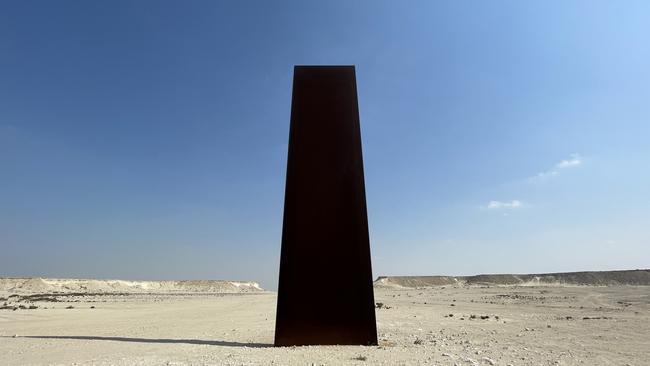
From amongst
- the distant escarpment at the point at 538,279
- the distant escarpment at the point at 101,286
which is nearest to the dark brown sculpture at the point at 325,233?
the distant escarpment at the point at 101,286

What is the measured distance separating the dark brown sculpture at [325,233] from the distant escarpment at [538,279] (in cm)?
8098

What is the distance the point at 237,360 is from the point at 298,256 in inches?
124

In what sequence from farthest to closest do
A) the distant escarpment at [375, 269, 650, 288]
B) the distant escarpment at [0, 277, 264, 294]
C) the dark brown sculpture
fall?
the distant escarpment at [375, 269, 650, 288]
the distant escarpment at [0, 277, 264, 294]
the dark brown sculpture

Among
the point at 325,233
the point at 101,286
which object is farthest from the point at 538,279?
the point at 101,286

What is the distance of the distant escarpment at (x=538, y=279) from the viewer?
76375 millimetres

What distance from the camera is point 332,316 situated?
10672mm

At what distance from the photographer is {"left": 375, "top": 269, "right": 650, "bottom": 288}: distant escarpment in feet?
251

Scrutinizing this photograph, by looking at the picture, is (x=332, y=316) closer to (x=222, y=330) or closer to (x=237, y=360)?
(x=237, y=360)

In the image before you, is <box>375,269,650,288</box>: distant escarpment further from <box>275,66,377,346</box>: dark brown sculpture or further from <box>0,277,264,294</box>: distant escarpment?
<box>275,66,377,346</box>: dark brown sculpture

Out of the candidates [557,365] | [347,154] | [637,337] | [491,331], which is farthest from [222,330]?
[637,337]

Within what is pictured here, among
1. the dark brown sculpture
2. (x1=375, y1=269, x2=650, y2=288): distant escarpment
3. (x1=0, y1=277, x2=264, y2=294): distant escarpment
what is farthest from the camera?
(x1=375, y1=269, x2=650, y2=288): distant escarpment

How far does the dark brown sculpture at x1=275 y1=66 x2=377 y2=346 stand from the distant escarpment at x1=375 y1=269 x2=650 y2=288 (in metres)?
81.0

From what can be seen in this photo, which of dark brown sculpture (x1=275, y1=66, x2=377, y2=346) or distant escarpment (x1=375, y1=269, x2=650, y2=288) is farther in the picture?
distant escarpment (x1=375, y1=269, x2=650, y2=288)

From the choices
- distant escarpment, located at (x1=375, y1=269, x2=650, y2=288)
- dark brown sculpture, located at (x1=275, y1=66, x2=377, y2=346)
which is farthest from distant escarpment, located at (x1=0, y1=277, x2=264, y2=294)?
dark brown sculpture, located at (x1=275, y1=66, x2=377, y2=346)
